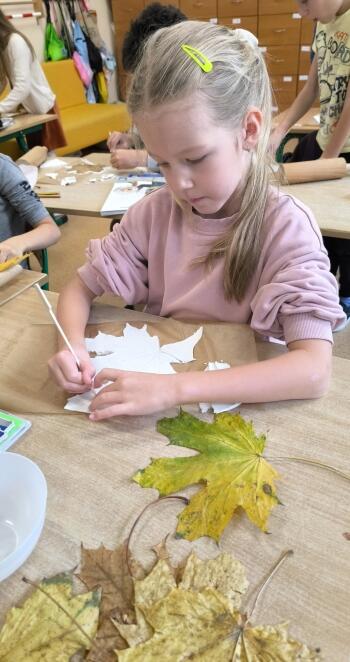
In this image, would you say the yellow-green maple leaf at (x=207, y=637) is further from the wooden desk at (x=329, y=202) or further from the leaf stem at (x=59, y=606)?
the wooden desk at (x=329, y=202)

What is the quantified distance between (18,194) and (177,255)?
76 centimetres

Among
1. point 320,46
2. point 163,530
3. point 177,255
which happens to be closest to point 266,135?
point 177,255

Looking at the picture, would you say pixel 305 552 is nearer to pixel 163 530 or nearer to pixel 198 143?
pixel 163 530

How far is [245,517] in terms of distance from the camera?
531mm

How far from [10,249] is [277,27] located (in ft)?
15.4

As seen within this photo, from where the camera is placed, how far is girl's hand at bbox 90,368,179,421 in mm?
657

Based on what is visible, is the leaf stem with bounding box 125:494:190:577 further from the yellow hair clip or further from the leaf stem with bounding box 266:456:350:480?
the yellow hair clip

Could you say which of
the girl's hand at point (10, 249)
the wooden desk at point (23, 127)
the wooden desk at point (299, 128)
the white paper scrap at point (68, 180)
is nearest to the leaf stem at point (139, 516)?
the girl's hand at point (10, 249)

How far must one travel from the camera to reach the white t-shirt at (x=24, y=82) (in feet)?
9.93

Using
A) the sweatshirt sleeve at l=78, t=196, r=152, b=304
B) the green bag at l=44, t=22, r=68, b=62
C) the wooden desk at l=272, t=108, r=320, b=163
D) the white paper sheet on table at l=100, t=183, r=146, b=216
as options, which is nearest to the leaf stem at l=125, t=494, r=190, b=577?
the sweatshirt sleeve at l=78, t=196, r=152, b=304

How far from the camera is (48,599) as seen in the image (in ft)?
1.51

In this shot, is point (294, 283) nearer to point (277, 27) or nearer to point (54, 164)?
point (54, 164)

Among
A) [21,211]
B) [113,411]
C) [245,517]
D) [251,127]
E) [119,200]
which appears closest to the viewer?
[245,517]

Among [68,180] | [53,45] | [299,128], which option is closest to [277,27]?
[53,45]
